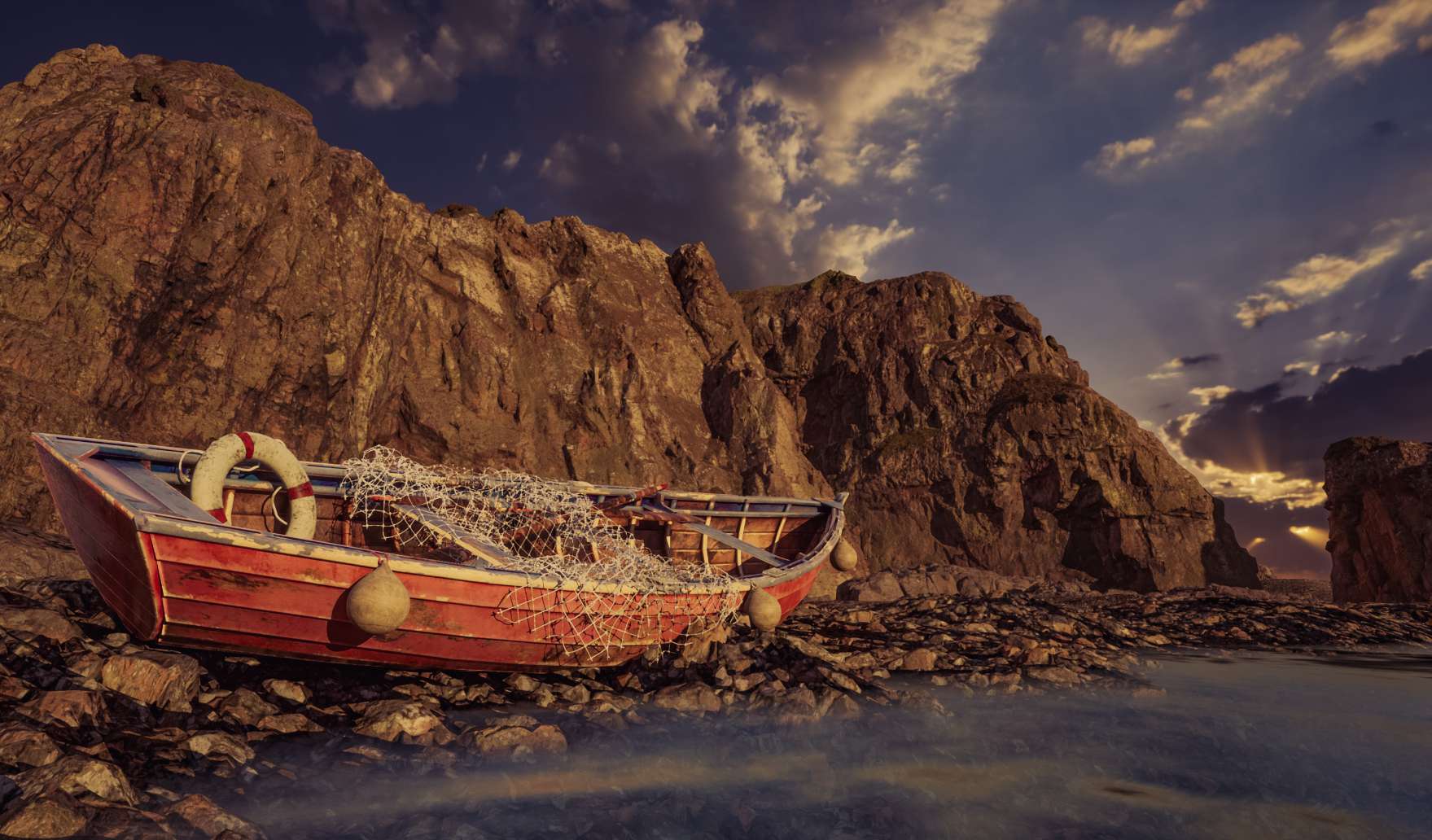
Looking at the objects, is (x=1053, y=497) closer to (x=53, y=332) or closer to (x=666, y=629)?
(x=666, y=629)

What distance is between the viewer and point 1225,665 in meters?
11.3

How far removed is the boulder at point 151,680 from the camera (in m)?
6.10

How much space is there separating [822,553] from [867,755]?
23.7ft

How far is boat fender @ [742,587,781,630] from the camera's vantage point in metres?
9.95

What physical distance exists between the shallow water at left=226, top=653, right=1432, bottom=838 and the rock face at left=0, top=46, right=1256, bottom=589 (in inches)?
714

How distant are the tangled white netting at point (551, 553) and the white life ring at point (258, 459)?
1586 millimetres

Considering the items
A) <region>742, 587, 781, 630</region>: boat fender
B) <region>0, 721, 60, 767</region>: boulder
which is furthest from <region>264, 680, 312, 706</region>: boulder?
<region>742, 587, 781, 630</region>: boat fender

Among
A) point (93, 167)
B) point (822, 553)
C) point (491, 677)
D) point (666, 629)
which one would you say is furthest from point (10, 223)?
point (822, 553)

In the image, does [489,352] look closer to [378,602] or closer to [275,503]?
[275,503]

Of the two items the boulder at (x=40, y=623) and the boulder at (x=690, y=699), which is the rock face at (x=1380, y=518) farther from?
the boulder at (x=40, y=623)

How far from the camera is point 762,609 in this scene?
32.6ft

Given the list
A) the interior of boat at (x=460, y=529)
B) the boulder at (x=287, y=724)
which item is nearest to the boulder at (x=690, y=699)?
the interior of boat at (x=460, y=529)

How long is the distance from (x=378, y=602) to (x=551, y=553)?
613 centimetres

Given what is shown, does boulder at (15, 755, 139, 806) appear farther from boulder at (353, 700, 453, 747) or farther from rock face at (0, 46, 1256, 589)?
rock face at (0, 46, 1256, 589)
